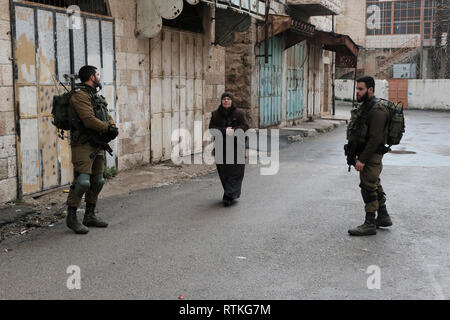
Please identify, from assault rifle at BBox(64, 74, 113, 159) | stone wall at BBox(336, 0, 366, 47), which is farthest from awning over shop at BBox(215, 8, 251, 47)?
stone wall at BBox(336, 0, 366, 47)

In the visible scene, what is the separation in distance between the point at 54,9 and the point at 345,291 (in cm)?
605

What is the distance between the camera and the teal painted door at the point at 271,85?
17.6m

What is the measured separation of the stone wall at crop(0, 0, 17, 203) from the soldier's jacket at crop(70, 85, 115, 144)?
171 centimetres

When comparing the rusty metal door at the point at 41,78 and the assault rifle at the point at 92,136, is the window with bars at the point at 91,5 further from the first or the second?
the assault rifle at the point at 92,136

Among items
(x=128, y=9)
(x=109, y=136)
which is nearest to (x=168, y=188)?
(x=109, y=136)

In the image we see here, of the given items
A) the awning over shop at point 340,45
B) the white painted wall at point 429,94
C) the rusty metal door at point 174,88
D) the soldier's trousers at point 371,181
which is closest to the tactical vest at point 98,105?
the soldier's trousers at point 371,181

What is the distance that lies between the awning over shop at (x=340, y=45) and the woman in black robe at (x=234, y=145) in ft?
45.1

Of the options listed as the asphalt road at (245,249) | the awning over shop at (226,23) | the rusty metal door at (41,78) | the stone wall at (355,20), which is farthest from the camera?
the stone wall at (355,20)

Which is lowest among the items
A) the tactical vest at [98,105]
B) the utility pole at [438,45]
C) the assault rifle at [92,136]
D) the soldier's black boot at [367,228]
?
the soldier's black boot at [367,228]

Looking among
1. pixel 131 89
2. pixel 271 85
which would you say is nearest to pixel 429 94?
pixel 271 85

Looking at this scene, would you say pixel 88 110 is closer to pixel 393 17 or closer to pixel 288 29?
pixel 288 29

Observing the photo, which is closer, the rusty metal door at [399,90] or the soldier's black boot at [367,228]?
the soldier's black boot at [367,228]

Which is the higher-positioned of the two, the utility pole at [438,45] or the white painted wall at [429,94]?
the utility pole at [438,45]

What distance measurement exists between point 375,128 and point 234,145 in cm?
243
